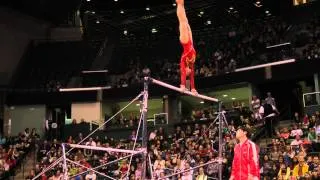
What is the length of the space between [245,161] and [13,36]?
2766cm

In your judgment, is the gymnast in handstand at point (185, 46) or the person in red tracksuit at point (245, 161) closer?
the person in red tracksuit at point (245, 161)

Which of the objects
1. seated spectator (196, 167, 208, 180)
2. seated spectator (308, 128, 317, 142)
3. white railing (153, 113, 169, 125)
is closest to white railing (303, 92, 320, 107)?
seated spectator (308, 128, 317, 142)

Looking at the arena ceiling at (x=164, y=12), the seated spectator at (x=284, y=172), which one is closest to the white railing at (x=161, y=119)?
the arena ceiling at (x=164, y=12)

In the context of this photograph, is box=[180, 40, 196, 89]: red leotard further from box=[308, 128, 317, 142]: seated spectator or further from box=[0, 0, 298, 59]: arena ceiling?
box=[0, 0, 298, 59]: arena ceiling

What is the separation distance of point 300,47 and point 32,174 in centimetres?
1560

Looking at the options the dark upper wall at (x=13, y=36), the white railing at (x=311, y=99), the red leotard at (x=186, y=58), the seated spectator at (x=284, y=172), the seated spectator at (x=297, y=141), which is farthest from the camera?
the dark upper wall at (x=13, y=36)

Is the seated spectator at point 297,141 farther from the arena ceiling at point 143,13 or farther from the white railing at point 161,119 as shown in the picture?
the arena ceiling at point 143,13

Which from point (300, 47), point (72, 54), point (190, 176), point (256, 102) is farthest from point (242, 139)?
point (72, 54)

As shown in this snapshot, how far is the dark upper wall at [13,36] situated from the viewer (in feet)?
110

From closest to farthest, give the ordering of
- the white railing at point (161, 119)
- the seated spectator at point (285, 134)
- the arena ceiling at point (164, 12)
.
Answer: the seated spectator at point (285, 134), the white railing at point (161, 119), the arena ceiling at point (164, 12)

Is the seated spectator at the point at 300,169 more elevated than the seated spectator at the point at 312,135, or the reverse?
the seated spectator at the point at 312,135

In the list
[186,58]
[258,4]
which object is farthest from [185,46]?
[258,4]

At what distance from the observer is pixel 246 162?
393 inches

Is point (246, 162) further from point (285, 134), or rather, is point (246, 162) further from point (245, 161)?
point (285, 134)
